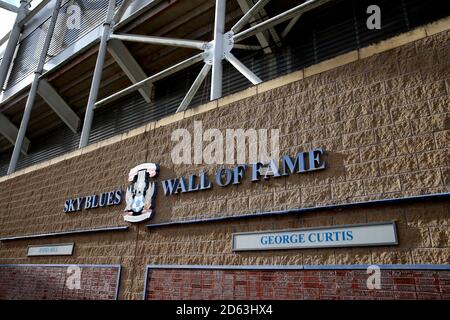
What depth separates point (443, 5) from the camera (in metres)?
6.86

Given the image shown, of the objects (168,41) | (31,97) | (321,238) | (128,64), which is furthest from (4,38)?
(321,238)

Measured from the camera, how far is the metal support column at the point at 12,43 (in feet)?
48.5

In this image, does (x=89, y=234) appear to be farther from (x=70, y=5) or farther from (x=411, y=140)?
(x=70, y=5)

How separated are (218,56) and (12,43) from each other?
1235 cm

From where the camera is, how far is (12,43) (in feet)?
50.4

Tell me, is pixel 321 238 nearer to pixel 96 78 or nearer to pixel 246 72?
pixel 246 72

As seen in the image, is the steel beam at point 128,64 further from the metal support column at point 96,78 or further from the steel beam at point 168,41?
→ the steel beam at point 168,41

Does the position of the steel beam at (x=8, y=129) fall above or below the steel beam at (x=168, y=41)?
above

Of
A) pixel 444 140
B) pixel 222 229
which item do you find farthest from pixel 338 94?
pixel 222 229

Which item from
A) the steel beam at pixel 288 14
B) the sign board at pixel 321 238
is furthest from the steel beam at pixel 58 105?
the sign board at pixel 321 238

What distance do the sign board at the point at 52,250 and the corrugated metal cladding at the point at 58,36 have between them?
6892 mm

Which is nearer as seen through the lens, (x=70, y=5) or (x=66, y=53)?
(x=66, y=53)

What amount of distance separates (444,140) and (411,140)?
1.12ft

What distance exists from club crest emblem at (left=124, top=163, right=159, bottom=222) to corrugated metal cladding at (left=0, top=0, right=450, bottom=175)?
10.4 feet
